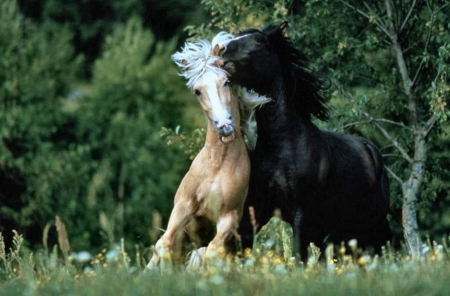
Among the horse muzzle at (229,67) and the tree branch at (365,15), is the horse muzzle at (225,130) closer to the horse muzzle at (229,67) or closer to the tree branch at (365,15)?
the horse muzzle at (229,67)

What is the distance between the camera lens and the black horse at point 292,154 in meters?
11.0

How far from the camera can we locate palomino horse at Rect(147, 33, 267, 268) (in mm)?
10180

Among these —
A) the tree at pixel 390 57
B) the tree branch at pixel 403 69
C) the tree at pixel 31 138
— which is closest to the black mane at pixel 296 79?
the tree at pixel 390 57

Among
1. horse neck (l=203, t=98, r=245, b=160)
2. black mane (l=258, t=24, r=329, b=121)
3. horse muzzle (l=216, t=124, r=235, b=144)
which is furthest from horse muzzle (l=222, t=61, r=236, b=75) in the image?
horse muzzle (l=216, t=124, r=235, b=144)

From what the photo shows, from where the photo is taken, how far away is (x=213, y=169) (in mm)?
10383

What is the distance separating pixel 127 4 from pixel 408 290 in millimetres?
33654

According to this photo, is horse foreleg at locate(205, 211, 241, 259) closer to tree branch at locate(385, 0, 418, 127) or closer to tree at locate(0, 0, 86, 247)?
tree branch at locate(385, 0, 418, 127)

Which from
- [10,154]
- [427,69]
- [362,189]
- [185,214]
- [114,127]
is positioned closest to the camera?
[185,214]

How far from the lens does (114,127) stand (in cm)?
2933

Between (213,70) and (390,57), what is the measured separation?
616cm

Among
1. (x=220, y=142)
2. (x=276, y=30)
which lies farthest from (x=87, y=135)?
(x=220, y=142)

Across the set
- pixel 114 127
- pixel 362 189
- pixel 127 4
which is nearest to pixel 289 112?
pixel 362 189

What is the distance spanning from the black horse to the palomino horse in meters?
0.48

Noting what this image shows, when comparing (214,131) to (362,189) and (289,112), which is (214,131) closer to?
(289,112)
